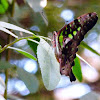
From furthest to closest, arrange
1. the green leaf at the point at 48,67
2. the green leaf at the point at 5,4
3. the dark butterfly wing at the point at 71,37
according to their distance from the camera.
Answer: the green leaf at the point at 5,4, the dark butterfly wing at the point at 71,37, the green leaf at the point at 48,67

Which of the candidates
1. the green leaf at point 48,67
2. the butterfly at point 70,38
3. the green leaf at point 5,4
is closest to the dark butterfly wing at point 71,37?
the butterfly at point 70,38

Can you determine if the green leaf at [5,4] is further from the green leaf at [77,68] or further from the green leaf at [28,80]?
the green leaf at [77,68]

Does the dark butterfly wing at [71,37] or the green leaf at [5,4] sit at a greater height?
the green leaf at [5,4]

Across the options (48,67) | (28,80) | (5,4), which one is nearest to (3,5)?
(5,4)

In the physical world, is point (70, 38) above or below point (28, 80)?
above

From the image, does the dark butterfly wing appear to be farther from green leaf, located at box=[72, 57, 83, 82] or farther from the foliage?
the foliage

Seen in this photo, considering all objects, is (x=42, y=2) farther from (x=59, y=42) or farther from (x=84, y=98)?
(x=84, y=98)

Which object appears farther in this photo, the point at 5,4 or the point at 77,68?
the point at 5,4

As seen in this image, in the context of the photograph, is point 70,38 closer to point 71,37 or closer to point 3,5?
point 71,37
